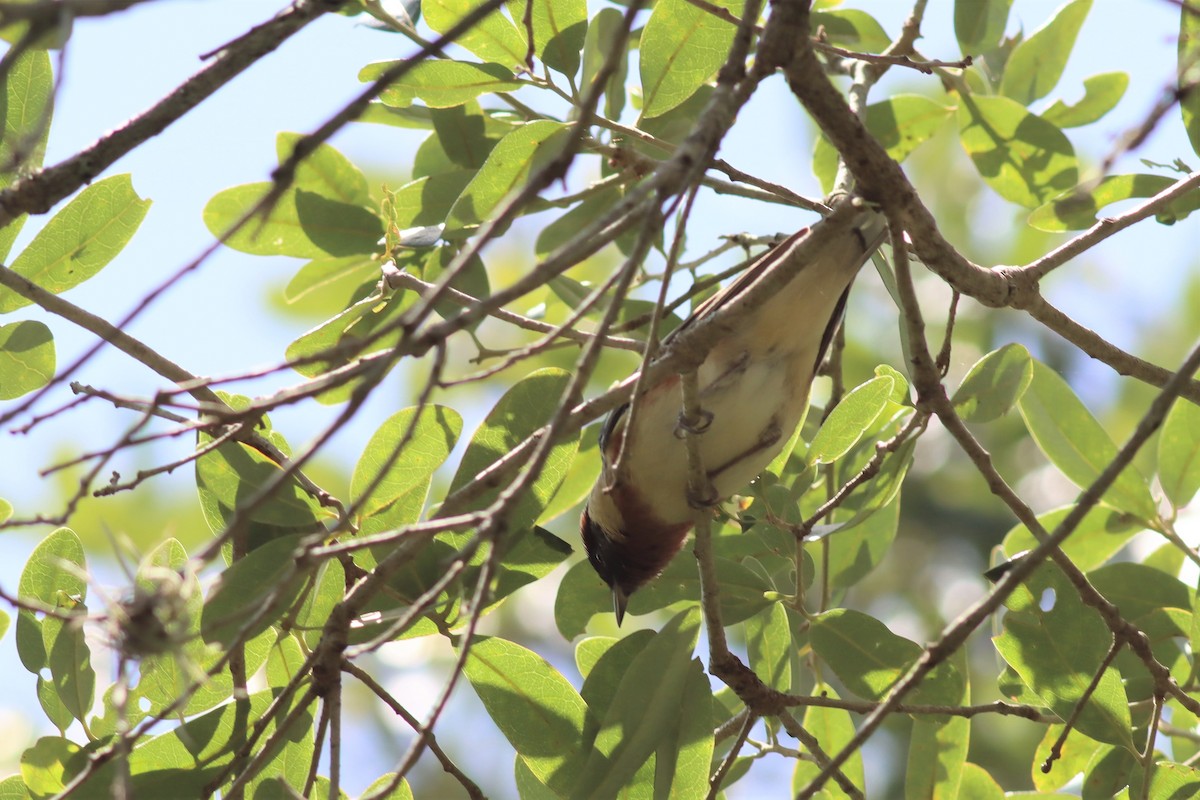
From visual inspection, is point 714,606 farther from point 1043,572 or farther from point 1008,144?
point 1008,144

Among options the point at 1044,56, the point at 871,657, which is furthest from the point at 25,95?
the point at 1044,56

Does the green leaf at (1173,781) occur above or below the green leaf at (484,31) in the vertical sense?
below

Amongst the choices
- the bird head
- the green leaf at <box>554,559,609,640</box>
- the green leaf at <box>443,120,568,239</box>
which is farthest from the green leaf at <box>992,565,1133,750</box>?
the green leaf at <box>443,120,568,239</box>

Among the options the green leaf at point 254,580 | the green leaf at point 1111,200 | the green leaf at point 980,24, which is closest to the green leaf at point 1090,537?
the green leaf at point 1111,200

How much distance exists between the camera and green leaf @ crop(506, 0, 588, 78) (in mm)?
3186

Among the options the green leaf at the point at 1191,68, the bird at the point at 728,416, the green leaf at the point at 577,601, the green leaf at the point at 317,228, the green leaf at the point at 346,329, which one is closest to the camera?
the green leaf at the point at 1191,68

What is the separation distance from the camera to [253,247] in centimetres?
375

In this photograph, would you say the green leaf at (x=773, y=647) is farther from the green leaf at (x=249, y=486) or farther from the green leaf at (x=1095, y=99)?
the green leaf at (x=1095, y=99)

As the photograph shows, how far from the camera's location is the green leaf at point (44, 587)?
3.04 m

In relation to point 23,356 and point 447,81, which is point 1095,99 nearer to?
point 447,81

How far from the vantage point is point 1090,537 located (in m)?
3.63

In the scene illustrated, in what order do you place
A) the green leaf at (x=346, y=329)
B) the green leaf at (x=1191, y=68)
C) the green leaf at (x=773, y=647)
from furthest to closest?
the green leaf at (x=773, y=647)
the green leaf at (x=346, y=329)
the green leaf at (x=1191, y=68)

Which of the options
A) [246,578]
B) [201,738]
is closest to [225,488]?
[246,578]

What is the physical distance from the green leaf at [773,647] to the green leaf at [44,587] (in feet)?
6.37
